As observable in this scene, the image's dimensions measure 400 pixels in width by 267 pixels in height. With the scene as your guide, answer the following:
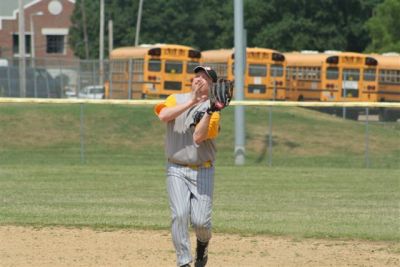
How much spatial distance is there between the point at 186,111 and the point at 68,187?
987cm

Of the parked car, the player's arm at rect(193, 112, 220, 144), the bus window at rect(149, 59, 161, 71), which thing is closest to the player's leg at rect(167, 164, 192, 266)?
the player's arm at rect(193, 112, 220, 144)

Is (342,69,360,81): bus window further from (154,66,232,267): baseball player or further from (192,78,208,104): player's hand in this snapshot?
(192,78,208,104): player's hand

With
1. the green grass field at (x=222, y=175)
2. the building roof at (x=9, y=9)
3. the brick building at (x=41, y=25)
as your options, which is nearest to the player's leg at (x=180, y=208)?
the green grass field at (x=222, y=175)

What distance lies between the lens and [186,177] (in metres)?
8.62

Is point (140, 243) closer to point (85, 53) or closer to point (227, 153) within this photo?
point (227, 153)

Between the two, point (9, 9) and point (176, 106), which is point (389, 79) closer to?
point (176, 106)

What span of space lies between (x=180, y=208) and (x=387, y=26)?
41739mm

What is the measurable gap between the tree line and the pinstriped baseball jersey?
129ft

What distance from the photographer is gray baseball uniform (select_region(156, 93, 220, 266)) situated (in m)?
8.55

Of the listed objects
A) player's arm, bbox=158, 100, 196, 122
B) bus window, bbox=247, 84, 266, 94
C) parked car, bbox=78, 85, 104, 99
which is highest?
player's arm, bbox=158, 100, 196, 122

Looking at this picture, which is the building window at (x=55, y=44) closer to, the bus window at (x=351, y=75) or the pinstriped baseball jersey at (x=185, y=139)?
the bus window at (x=351, y=75)

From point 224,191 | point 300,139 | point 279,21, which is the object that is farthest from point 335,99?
point 279,21

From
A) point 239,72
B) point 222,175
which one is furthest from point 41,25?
point 222,175

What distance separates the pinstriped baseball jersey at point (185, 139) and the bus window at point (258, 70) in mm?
30026
